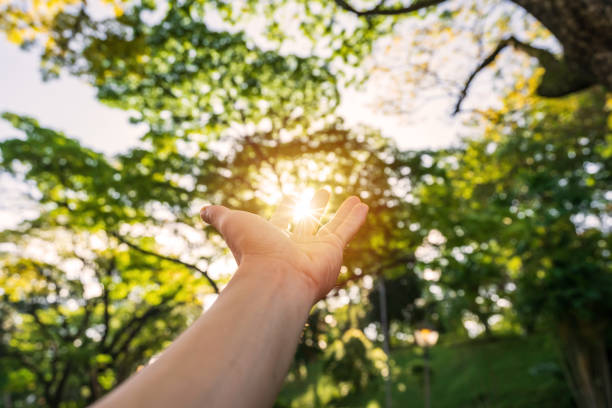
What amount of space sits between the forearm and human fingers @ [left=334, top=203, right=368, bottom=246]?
519mm

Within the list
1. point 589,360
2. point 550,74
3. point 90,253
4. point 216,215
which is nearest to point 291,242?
point 216,215

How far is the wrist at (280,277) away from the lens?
1.03 metres

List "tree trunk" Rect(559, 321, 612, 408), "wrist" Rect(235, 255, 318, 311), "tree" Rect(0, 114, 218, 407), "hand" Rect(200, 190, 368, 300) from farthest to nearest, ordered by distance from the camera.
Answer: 1. "tree trunk" Rect(559, 321, 612, 408)
2. "tree" Rect(0, 114, 218, 407)
3. "hand" Rect(200, 190, 368, 300)
4. "wrist" Rect(235, 255, 318, 311)

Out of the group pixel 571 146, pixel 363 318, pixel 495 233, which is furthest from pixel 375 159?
pixel 363 318

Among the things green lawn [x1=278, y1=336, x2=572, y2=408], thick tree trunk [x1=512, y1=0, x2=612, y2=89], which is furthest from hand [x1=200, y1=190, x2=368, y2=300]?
green lawn [x1=278, y1=336, x2=572, y2=408]

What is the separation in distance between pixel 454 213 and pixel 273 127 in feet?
13.0

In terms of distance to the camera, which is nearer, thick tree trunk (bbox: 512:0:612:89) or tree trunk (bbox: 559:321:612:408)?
thick tree trunk (bbox: 512:0:612:89)

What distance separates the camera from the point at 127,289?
9422 mm

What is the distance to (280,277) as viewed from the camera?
1071 mm

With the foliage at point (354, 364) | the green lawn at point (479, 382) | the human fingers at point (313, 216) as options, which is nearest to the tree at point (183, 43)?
the human fingers at point (313, 216)

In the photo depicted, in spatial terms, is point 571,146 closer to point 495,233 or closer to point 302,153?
point 495,233

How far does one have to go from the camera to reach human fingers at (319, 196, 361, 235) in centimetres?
159

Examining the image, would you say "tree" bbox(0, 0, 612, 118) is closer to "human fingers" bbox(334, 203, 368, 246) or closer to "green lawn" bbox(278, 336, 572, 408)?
"human fingers" bbox(334, 203, 368, 246)

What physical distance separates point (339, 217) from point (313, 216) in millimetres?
126
